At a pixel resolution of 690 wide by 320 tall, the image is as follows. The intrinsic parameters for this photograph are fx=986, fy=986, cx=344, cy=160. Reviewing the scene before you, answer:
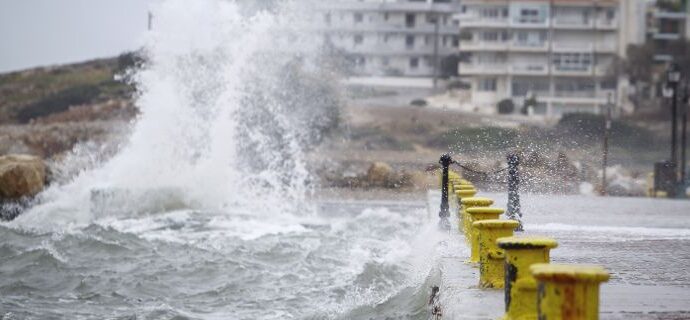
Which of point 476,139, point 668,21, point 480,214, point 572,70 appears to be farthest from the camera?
point 668,21

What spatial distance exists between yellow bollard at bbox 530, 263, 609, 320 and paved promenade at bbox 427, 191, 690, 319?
61.1 inches

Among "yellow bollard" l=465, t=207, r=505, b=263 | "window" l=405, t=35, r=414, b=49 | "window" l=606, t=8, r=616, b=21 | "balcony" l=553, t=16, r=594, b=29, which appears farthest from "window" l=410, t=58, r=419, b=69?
"yellow bollard" l=465, t=207, r=505, b=263

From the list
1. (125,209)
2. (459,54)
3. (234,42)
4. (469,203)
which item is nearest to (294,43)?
(459,54)

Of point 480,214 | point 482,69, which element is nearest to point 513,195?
point 480,214

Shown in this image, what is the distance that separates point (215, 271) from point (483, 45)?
51.2m

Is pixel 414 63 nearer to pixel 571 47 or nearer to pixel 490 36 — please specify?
pixel 490 36

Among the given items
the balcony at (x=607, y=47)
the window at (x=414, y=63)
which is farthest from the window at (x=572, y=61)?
the window at (x=414, y=63)

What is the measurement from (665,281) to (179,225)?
13.8m

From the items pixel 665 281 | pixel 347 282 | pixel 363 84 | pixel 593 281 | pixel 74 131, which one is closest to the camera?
pixel 593 281

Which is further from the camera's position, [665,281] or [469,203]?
[469,203]

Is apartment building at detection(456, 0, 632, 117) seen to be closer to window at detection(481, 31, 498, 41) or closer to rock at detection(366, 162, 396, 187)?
window at detection(481, 31, 498, 41)

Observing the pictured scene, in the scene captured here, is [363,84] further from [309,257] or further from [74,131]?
[309,257]

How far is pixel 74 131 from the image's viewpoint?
5631 centimetres

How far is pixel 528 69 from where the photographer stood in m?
61.9
